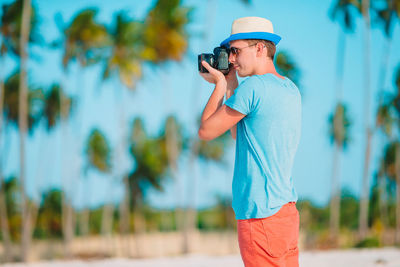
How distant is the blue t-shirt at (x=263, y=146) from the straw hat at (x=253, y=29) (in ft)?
0.61

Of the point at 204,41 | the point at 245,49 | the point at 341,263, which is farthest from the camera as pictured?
the point at 204,41

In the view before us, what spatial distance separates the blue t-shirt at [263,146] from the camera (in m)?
2.13

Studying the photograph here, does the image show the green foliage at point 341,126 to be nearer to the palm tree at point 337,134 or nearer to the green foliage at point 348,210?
the palm tree at point 337,134

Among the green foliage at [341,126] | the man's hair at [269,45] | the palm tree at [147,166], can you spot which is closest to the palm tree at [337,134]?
the green foliage at [341,126]

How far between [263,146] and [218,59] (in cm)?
49

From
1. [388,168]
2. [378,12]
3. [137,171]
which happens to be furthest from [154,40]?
[388,168]

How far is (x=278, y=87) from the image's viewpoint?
2.22 metres

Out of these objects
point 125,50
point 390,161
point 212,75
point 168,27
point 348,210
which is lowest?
point 348,210

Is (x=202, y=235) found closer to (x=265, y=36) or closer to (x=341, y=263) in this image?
(x=341, y=263)

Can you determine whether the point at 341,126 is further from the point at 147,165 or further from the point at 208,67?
the point at 208,67

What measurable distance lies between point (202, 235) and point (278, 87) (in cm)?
5428

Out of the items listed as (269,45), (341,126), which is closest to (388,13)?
(341,126)

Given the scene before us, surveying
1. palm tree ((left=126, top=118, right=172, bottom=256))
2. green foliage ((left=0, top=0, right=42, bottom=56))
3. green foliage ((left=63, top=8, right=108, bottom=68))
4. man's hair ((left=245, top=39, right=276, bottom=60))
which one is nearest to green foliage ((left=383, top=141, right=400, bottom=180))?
palm tree ((left=126, top=118, right=172, bottom=256))

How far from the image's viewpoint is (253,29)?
226 centimetres
